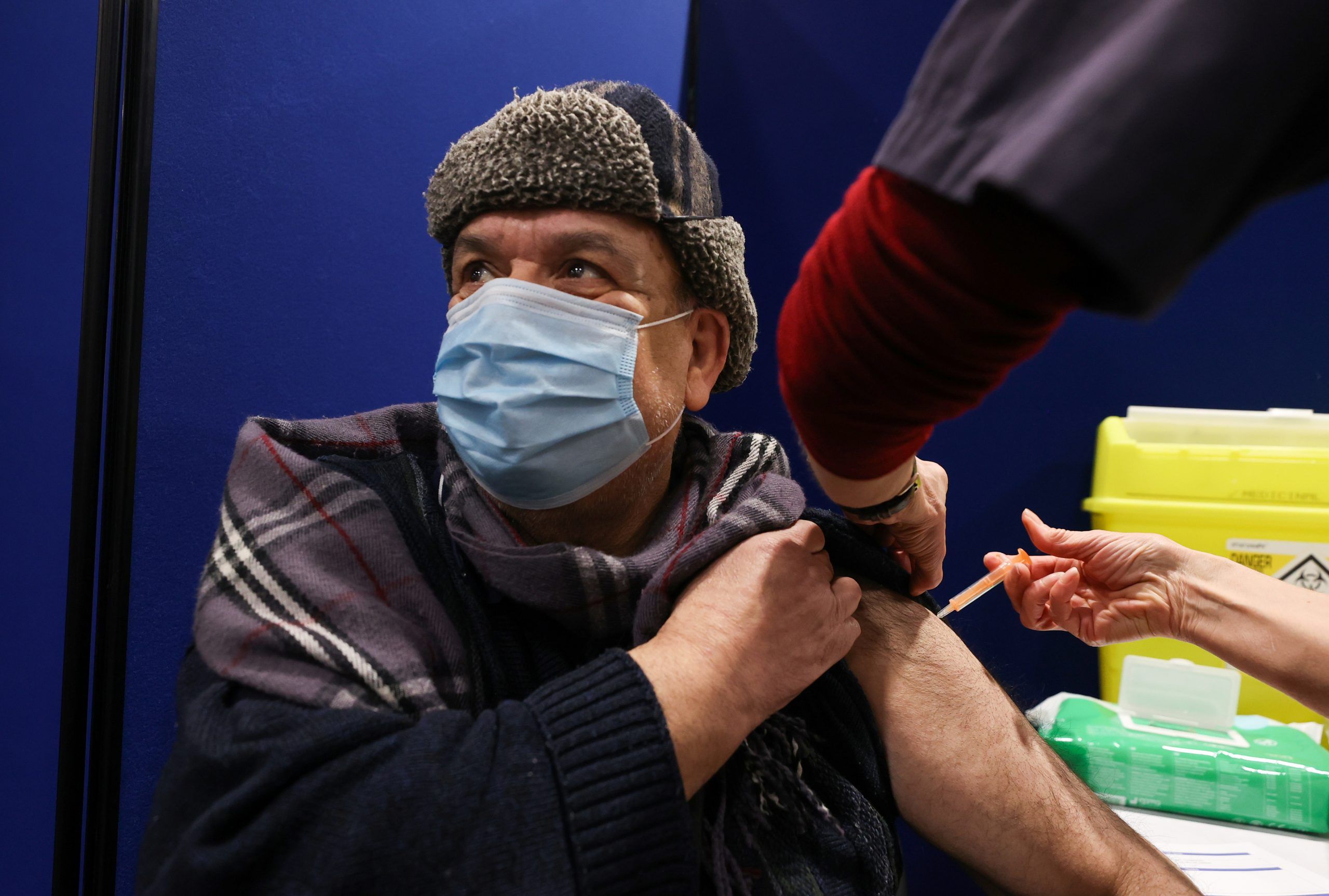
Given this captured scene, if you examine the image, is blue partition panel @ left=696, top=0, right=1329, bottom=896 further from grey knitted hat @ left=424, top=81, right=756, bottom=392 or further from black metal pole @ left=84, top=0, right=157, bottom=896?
black metal pole @ left=84, top=0, right=157, bottom=896

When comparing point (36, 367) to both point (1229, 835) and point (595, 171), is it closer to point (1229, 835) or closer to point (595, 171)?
point (595, 171)

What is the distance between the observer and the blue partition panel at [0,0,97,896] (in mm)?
1049

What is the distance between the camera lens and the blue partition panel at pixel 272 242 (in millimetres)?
1156

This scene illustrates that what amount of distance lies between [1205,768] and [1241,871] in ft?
0.68

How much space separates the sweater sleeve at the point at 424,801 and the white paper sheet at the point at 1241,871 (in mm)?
898

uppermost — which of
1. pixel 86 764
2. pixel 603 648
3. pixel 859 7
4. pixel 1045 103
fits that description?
pixel 859 7

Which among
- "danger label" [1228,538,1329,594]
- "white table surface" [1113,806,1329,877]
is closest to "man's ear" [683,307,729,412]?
"white table surface" [1113,806,1329,877]

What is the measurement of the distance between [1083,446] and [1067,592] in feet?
2.85

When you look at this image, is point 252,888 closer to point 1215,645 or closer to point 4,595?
point 4,595

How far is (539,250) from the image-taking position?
→ 114cm

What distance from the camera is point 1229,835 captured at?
4.41 ft

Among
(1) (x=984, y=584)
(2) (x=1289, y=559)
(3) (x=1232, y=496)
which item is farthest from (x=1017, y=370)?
(1) (x=984, y=584)

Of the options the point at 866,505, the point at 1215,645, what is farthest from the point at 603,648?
the point at 1215,645

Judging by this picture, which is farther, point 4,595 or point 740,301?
point 740,301
